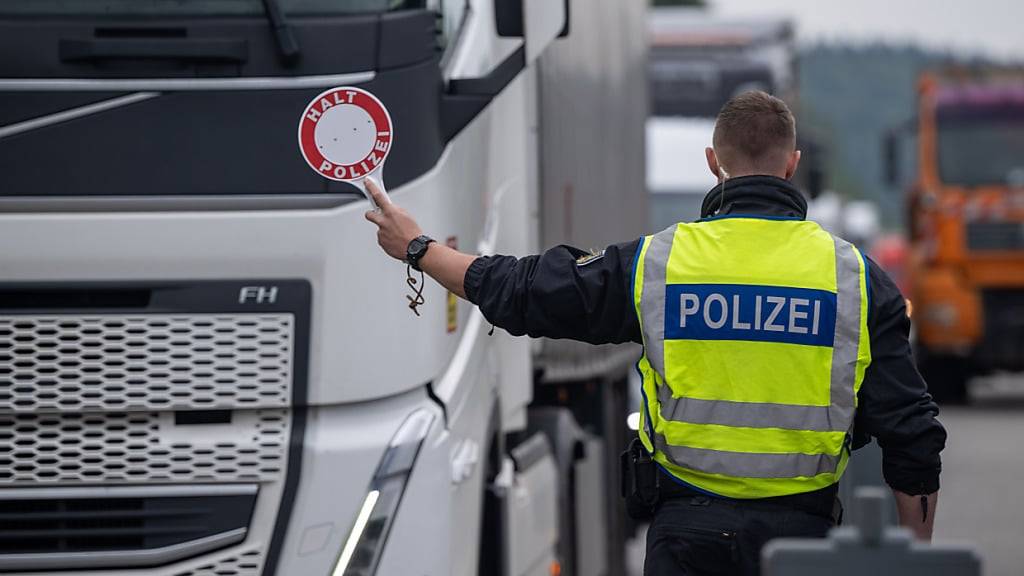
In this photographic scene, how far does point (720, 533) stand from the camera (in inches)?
157

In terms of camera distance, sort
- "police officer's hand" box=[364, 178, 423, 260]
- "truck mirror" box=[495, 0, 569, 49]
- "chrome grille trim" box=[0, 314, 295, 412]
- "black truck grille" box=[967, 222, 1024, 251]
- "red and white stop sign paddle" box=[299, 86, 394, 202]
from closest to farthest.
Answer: "police officer's hand" box=[364, 178, 423, 260] < "red and white stop sign paddle" box=[299, 86, 394, 202] < "chrome grille trim" box=[0, 314, 295, 412] < "truck mirror" box=[495, 0, 569, 49] < "black truck grille" box=[967, 222, 1024, 251]

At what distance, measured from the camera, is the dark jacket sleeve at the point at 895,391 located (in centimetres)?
401

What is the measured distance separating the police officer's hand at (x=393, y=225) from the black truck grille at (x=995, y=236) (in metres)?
16.1

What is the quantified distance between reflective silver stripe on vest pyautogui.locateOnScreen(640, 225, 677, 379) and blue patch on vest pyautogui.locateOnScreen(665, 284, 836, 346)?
0.11m

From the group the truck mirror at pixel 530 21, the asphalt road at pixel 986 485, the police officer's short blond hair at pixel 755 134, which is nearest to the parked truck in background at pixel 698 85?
the asphalt road at pixel 986 485

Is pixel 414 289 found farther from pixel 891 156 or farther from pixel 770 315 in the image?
pixel 891 156

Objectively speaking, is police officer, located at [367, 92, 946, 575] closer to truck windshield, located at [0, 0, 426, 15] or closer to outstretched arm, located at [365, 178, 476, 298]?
outstretched arm, located at [365, 178, 476, 298]

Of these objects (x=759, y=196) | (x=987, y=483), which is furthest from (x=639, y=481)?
(x=987, y=483)

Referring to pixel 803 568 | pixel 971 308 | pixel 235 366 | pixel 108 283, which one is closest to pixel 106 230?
pixel 108 283

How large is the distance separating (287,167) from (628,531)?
5158 mm

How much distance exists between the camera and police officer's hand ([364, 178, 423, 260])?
419cm

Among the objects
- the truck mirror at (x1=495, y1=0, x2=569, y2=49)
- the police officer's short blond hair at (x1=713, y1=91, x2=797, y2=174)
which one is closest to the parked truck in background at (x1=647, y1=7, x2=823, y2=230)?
the truck mirror at (x1=495, y1=0, x2=569, y2=49)

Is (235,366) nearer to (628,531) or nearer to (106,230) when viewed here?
(106,230)

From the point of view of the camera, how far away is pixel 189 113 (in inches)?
177
